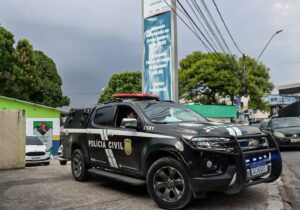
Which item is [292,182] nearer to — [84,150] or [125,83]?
[84,150]

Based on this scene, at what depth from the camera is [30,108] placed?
25.8 m

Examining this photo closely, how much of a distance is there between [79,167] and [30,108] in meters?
19.6

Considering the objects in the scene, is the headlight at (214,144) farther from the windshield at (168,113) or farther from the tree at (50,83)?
the tree at (50,83)

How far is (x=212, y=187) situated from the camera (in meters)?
4.73

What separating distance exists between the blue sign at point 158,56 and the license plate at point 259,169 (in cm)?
828

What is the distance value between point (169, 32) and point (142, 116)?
8323mm

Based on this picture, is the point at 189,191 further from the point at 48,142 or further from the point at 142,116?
the point at 48,142

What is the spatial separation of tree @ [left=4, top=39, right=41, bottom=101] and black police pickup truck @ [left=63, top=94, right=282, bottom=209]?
25281mm

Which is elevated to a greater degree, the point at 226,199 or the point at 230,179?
the point at 230,179

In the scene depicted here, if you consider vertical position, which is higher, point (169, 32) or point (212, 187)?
point (169, 32)

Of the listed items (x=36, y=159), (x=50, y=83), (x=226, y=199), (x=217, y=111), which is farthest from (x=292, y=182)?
(x=50, y=83)

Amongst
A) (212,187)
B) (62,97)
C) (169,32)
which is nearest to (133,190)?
(212,187)

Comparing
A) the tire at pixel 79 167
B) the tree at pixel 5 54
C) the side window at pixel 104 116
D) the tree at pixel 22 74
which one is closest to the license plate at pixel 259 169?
the side window at pixel 104 116

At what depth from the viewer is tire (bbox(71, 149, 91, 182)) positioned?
7547mm
